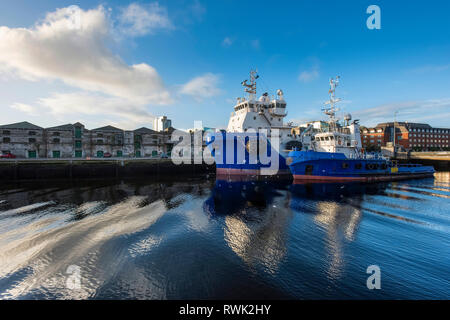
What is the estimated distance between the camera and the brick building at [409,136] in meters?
91.4

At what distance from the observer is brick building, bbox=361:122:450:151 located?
91.4m

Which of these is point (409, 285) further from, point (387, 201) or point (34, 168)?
point (34, 168)

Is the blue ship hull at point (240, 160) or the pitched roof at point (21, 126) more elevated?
the pitched roof at point (21, 126)

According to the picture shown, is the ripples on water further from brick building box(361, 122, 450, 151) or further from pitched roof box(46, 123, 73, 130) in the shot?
brick building box(361, 122, 450, 151)

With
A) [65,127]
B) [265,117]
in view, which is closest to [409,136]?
[265,117]

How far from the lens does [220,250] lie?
29.3 ft

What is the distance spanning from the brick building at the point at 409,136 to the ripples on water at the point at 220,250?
97388 mm

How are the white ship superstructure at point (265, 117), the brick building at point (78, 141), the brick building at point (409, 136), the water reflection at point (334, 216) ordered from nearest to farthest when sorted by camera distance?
the water reflection at point (334, 216) → the white ship superstructure at point (265, 117) → the brick building at point (78, 141) → the brick building at point (409, 136)

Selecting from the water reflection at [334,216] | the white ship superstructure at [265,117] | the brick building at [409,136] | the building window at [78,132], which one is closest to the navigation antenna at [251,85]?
the white ship superstructure at [265,117]

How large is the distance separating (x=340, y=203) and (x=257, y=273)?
47.6 ft

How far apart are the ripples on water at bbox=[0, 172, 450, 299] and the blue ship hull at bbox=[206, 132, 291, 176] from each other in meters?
15.5

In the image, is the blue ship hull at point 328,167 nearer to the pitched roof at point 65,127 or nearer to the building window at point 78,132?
the building window at point 78,132

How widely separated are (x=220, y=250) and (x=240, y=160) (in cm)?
2319
